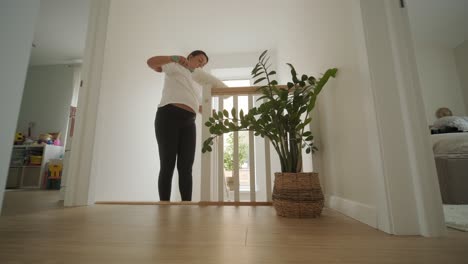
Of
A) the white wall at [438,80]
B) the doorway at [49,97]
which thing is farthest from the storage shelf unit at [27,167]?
the white wall at [438,80]

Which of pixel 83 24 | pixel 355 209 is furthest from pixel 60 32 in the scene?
pixel 355 209

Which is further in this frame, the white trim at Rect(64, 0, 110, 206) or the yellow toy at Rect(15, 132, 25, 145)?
the yellow toy at Rect(15, 132, 25, 145)

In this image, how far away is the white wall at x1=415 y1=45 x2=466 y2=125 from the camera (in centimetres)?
331

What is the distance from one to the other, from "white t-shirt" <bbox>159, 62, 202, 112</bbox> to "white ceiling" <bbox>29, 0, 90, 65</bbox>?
7.00 ft

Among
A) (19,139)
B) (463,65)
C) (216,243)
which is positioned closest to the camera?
(216,243)

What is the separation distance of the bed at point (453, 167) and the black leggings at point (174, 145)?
76.5 inches

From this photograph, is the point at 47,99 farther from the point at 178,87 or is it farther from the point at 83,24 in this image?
the point at 178,87

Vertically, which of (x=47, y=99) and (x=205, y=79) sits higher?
(x=47, y=99)

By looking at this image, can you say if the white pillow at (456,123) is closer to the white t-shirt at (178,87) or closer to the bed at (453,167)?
the bed at (453,167)

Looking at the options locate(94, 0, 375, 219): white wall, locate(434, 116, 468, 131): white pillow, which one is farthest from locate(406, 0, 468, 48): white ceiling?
locate(94, 0, 375, 219): white wall

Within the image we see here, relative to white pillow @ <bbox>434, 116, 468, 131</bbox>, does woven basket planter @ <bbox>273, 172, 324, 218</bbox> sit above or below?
below

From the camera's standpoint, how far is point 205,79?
1457 mm

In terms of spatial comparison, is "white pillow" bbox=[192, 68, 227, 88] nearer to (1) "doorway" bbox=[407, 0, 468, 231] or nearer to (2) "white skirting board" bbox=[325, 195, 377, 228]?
(2) "white skirting board" bbox=[325, 195, 377, 228]

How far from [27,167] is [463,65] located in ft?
24.5
